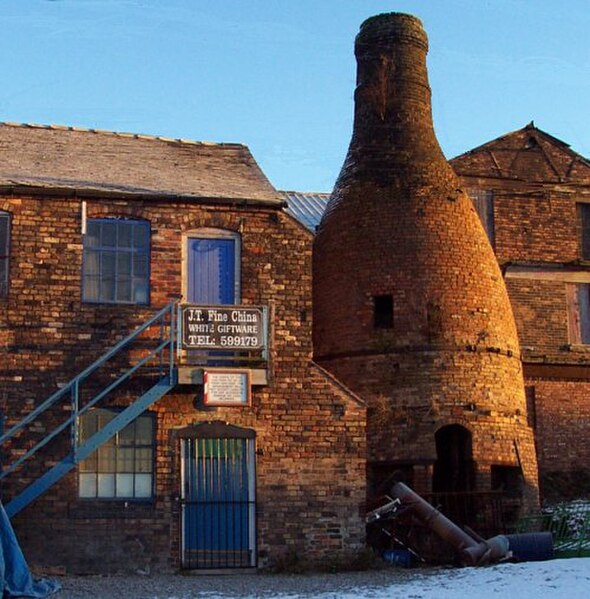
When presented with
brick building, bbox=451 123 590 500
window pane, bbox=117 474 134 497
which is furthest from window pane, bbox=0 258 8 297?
brick building, bbox=451 123 590 500

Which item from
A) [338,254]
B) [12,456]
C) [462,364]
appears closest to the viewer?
[12,456]

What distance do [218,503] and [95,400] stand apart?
103 inches

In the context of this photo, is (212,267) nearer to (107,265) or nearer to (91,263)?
(107,265)

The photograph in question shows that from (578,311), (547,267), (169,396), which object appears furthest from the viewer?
(578,311)

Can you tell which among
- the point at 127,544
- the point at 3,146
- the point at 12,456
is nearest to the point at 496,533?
the point at 127,544

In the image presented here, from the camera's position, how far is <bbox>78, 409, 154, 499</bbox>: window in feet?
55.8

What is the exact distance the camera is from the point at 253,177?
64.6ft

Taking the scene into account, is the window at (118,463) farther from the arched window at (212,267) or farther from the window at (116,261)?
the arched window at (212,267)

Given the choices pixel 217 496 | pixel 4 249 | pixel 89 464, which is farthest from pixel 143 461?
pixel 4 249

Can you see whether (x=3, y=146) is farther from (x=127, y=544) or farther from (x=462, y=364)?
(x=462, y=364)

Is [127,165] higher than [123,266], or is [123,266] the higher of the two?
[127,165]

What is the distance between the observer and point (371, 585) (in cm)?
1540

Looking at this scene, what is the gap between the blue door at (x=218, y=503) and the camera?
674 inches

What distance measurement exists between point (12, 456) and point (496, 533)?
8.91 m
